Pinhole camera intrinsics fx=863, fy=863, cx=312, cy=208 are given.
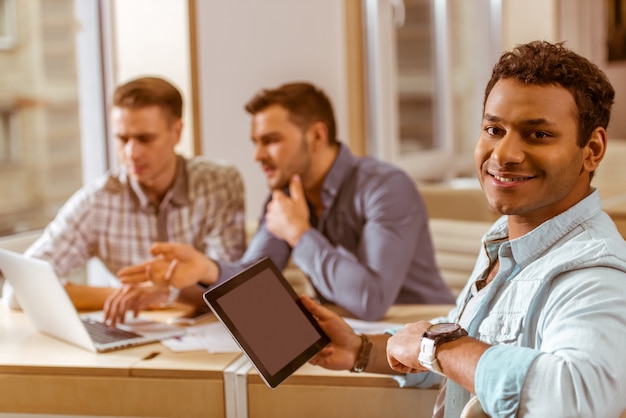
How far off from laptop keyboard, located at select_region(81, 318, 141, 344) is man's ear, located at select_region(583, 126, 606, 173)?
1.13 metres

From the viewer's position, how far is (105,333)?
2.02 m

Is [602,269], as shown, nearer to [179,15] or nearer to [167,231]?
[167,231]

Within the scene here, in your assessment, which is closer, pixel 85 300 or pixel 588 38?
pixel 85 300

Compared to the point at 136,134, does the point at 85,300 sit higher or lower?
lower

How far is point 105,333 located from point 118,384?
0.26 metres

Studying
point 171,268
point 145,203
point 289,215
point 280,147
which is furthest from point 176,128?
point 171,268

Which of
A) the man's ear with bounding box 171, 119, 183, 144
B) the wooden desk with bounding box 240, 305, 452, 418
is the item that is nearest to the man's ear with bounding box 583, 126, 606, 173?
the wooden desk with bounding box 240, 305, 452, 418

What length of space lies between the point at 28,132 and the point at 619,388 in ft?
8.41

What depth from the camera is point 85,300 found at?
7.54ft

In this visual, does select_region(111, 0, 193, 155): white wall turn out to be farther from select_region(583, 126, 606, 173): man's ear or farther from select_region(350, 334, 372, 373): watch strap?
select_region(583, 126, 606, 173): man's ear

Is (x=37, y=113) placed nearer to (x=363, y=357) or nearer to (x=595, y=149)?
(x=363, y=357)

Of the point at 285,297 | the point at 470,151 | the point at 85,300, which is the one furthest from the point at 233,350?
the point at 470,151

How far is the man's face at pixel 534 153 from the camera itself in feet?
4.14

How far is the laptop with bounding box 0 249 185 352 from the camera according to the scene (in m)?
1.90
